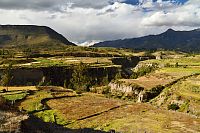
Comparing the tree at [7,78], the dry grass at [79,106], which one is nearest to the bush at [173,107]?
the dry grass at [79,106]

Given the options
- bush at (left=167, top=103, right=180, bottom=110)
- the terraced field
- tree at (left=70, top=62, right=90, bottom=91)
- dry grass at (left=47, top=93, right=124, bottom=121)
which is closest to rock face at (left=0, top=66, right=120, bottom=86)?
tree at (left=70, top=62, right=90, bottom=91)

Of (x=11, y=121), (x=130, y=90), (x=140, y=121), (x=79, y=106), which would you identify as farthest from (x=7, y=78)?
(x=11, y=121)

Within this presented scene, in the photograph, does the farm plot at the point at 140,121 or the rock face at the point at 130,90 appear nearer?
the farm plot at the point at 140,121

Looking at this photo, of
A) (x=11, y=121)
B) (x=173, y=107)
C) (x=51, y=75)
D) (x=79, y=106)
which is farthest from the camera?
(x=51, y=75)

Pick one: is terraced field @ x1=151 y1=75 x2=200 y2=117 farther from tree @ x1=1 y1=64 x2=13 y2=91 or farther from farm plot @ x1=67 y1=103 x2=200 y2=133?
tree @ x1=1 y1=64 x2=13 y2=91

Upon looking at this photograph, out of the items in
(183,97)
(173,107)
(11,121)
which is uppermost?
(11,121)

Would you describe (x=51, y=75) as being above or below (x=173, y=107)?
above

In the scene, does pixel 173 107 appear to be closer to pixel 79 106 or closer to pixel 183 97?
pixel 183 97

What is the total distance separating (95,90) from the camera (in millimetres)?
136500

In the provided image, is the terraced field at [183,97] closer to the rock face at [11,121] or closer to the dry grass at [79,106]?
the dry grass at [79,106]

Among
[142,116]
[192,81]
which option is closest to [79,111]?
[142,116]

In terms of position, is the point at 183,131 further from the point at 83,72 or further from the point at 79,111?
the point at 83,72

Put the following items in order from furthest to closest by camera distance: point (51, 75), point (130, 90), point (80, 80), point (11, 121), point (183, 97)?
point (51, 75) → point (80, 80) → point (130, 90) → point (183, 97) → point (11, 121)

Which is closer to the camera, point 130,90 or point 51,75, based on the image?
point 130,90
